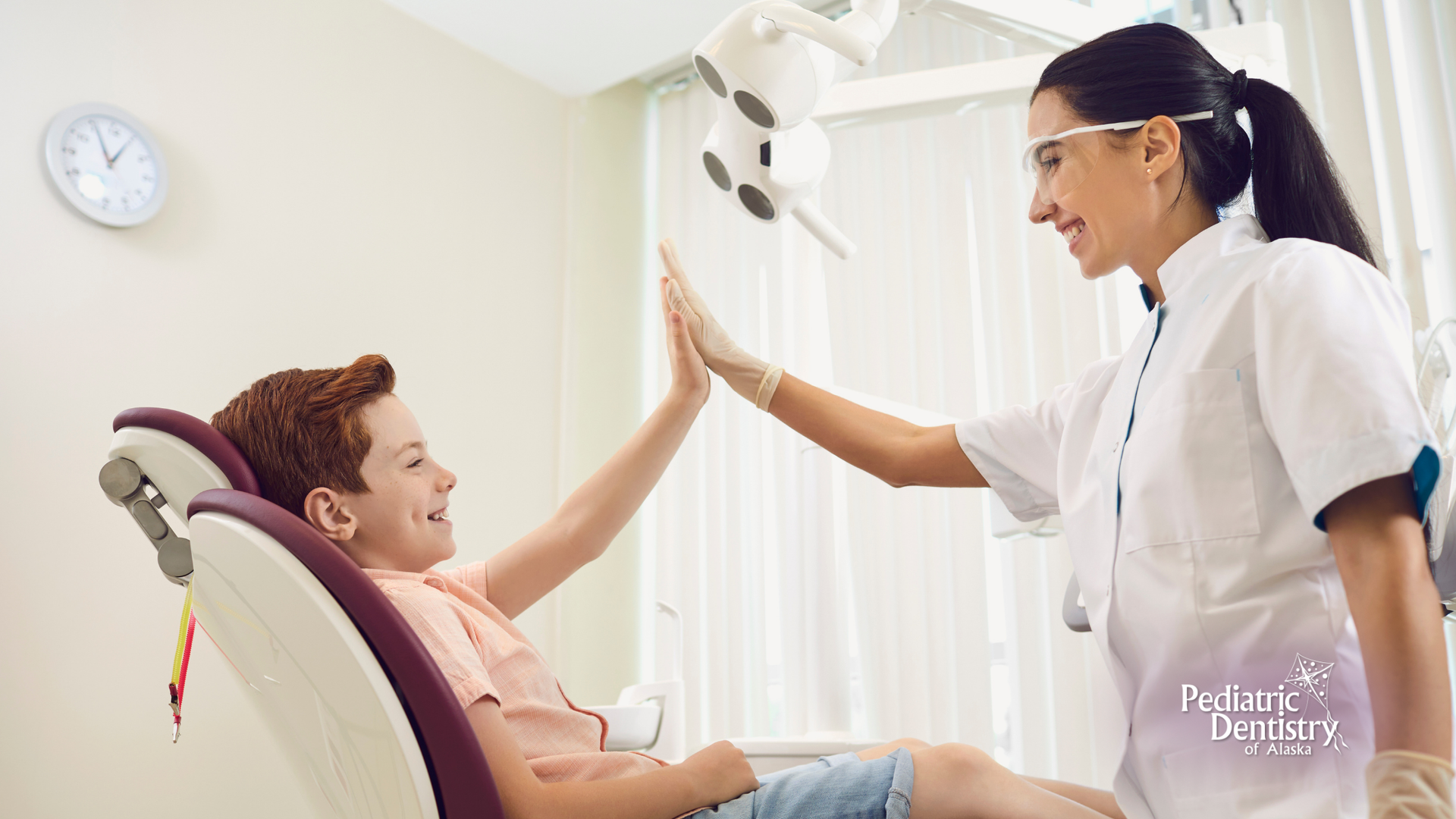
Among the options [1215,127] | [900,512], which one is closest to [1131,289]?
[900,512]

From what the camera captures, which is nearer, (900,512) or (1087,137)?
(1087,137)

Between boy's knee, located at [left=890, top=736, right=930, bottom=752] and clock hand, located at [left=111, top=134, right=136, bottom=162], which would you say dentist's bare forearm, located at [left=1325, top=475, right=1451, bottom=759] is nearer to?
boy's knee, located at [left=890, top=736, right=930, bottom=752]

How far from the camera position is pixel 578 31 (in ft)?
11.6

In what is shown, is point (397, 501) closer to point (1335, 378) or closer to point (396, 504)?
point (396, 504)

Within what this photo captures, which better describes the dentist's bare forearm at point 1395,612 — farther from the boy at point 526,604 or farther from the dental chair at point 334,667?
the dental chair at point 334,667

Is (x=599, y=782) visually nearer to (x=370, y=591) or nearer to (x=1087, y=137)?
(x=370, y=591)

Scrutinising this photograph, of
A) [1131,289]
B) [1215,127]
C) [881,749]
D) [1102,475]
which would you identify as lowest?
[881,749]

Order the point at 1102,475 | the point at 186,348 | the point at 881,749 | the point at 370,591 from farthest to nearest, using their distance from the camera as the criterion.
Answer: the point at 186,348
the point at 881,749
the point at 1102,475
the point at 370,591

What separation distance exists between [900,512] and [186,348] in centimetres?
212

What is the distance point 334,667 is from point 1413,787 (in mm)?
937

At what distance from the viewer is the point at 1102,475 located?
1.12 meters

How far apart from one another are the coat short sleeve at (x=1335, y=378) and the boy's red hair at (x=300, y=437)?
1.09 m

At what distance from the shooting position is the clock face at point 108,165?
2482 mm

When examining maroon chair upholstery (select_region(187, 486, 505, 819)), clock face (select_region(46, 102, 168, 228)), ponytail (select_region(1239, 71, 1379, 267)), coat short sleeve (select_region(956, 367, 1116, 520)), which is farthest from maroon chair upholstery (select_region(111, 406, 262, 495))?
clock face (select_region(46, 102, 168, 228))
